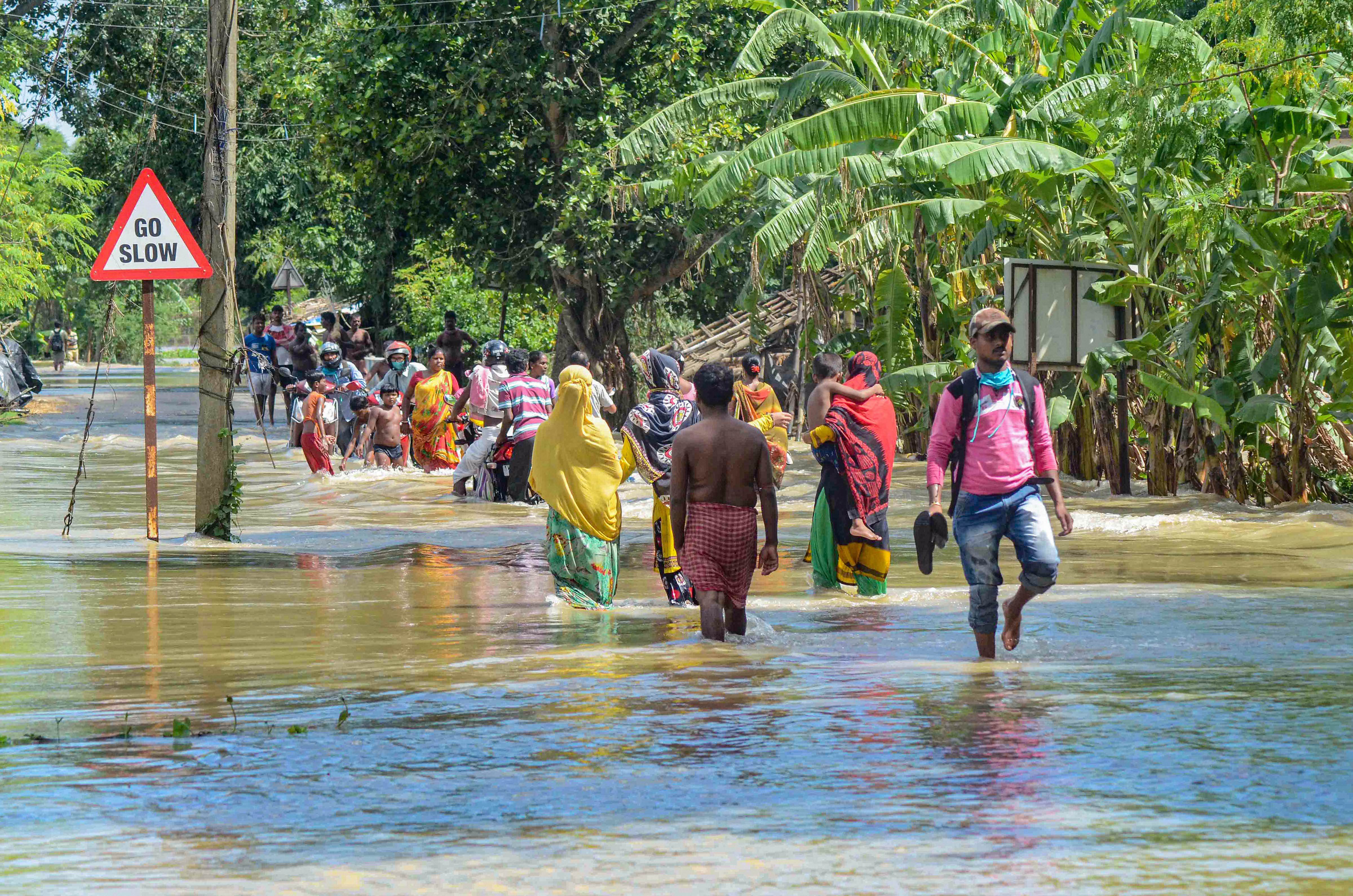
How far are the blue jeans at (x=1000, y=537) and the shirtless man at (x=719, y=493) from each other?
105cm

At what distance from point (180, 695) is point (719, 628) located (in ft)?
9.53

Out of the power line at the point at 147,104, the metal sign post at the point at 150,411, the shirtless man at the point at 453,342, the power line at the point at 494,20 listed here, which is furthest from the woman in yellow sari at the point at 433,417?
the power line at the point at 147,104

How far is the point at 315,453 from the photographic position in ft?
71.4

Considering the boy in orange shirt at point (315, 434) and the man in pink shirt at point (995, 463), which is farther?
the boy in orange shirt at point (315, 434)

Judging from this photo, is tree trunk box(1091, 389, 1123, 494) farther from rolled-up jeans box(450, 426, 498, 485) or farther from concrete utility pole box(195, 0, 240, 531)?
concrete utility pole box(195, 0, 240, 531)

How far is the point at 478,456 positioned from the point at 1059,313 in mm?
6313

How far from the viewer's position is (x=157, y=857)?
16.4 ft

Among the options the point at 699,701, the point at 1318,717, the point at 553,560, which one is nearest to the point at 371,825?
the point at 699,701

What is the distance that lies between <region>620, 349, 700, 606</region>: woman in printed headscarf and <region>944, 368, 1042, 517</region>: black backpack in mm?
2862

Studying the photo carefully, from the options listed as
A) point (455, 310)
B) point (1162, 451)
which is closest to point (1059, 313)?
point (1162, 451)

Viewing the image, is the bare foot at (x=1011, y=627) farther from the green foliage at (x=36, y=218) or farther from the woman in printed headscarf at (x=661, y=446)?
the green foliage at (x=36, y=218)

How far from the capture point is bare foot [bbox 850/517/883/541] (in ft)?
37.2

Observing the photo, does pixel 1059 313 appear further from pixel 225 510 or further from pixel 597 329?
pixel 597 329

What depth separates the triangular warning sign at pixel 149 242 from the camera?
43.1 feet
